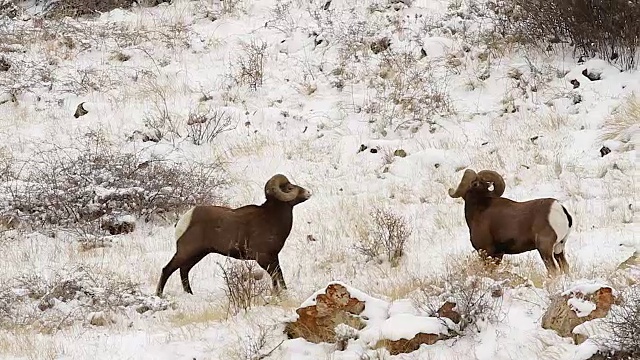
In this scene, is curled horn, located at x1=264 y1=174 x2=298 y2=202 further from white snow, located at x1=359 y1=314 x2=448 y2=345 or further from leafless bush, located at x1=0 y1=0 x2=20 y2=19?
leafless bush, located at x1=0 y1=0 x2=20 y2=19

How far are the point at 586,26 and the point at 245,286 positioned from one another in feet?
29.8

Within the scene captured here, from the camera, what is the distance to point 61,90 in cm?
1538

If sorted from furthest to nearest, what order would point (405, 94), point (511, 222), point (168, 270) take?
1. point (405, 94)
2. point (168, 270)
3. point (511, 222)

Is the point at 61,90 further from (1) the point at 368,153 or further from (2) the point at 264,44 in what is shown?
(1) the point at 368,153

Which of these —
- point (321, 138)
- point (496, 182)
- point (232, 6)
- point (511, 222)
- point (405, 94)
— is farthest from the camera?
point (232, 6)

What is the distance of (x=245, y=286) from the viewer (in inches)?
277

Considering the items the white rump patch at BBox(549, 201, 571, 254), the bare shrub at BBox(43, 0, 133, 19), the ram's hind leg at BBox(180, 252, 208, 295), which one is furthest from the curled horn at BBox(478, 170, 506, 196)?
the bare shrub at BBox(43, 0, 133, 19)

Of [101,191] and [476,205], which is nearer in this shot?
[476,205]

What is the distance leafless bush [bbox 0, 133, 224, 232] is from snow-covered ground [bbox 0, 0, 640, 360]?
355mm

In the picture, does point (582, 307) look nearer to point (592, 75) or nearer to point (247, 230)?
point (247, 230)

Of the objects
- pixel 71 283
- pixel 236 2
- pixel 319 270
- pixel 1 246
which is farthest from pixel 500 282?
pixel 236 2

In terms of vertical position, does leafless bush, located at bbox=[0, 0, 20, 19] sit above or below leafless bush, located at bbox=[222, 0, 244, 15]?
below

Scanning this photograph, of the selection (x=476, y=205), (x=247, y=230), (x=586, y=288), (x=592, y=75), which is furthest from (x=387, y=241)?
(x=592, y=75)

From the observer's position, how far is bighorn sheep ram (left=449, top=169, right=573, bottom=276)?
6.94 metres
